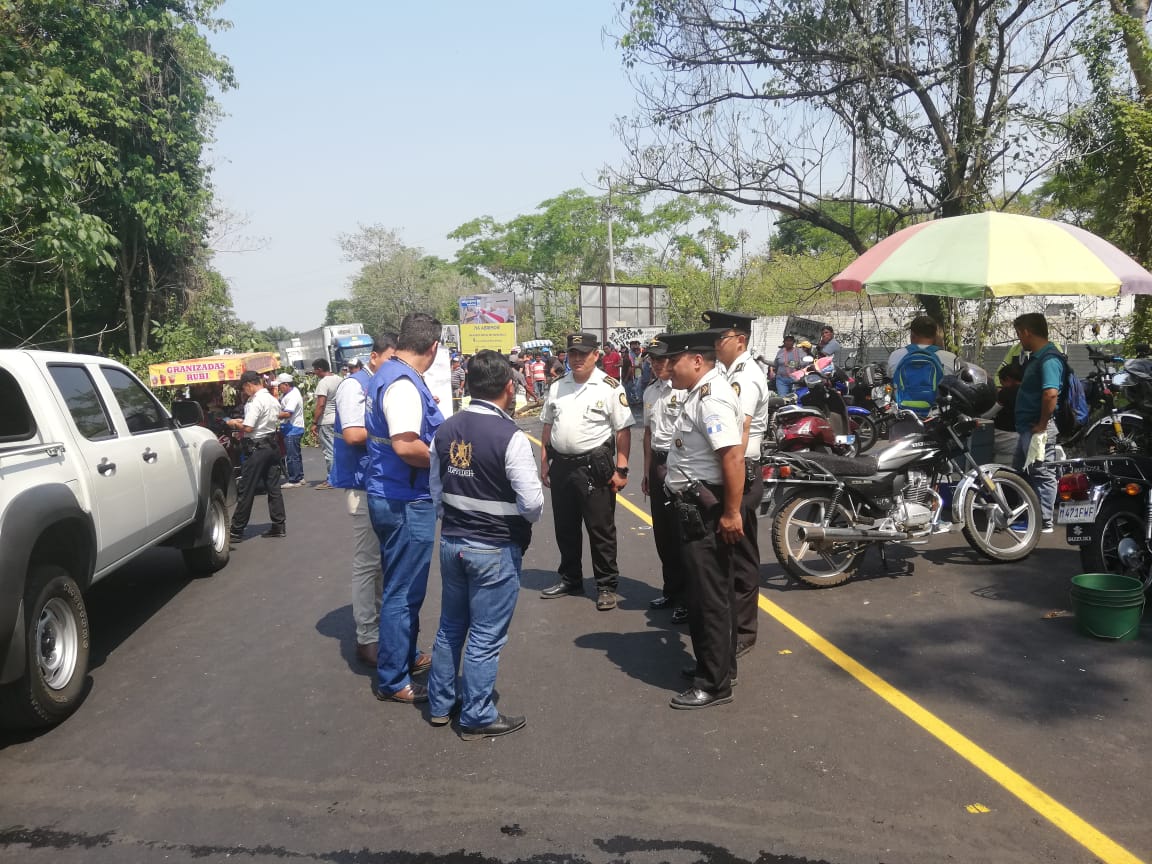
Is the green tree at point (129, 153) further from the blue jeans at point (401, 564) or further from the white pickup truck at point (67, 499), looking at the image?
the blue jeans at point (401, 564)

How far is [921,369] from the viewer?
8133 millimetres

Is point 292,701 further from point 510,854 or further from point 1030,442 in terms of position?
point 1030,442

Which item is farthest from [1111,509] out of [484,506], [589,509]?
[484,506]

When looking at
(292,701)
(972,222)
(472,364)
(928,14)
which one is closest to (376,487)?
(472,364)

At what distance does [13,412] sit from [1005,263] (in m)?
Answer: 6.78

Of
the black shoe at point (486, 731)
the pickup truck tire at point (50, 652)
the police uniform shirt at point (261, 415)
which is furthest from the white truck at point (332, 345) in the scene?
the black shoe at point (486, 731)

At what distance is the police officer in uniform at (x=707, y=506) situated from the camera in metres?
4.21

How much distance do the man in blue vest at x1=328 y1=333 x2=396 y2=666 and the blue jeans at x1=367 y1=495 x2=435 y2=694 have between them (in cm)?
42

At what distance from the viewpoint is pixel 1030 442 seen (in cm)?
703

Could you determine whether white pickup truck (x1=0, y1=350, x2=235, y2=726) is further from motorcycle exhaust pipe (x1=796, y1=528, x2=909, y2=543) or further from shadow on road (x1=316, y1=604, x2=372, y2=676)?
motorcycle exhaust pipe (x1=796, y1=528, x2=909, y2=543)

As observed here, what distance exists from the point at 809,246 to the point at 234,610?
152 feet

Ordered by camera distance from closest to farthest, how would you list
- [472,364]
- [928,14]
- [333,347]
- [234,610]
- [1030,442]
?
[472,364], [234,610], [1030,442], [928,14], [333,347]

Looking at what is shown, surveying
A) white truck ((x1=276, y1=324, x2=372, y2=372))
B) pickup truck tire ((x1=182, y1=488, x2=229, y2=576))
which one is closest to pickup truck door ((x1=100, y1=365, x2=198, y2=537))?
pickup truck tire ((x1=182, y1=488, x2=229, y2=576))

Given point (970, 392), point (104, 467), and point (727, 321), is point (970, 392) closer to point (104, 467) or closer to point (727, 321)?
point (727, 321)
